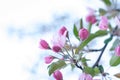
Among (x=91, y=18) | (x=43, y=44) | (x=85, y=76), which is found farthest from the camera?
(x=91, y=18)

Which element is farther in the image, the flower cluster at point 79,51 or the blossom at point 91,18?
the blossom at point 91,18

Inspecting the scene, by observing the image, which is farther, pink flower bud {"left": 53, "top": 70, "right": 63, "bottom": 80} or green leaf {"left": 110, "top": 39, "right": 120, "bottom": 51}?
green leaf {"left": 110, "top": 39, "right": 120, "bottom": 51}

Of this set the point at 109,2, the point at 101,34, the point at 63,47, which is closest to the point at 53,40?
the point at 63,47

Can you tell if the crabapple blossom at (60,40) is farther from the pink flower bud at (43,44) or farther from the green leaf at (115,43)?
the green leaf at (115,43)

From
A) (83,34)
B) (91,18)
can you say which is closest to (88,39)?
(83,34)

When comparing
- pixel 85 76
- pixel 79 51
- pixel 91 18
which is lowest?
pixel 85 76

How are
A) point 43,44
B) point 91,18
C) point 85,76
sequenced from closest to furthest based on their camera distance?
point 85,76 < point 43,44 < point 91,18

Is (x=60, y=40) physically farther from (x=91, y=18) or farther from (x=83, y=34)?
(x=91, y=18)

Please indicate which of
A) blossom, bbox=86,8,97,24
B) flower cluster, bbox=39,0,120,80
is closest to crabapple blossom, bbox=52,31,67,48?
flower cluster, bbox=39,0,120,80

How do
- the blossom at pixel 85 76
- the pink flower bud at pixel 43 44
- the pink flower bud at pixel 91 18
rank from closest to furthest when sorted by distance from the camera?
the blossom at pixel 85 76 < the pink flower bud at pixel 43 44 < the pink flower bud at pixel 91 18

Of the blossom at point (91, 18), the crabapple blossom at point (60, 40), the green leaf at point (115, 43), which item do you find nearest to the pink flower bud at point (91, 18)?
the blossom at point (91, 18)

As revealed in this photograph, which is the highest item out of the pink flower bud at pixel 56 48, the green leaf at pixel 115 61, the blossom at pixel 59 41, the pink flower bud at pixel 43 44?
the pink flower bud at pixel 43 44

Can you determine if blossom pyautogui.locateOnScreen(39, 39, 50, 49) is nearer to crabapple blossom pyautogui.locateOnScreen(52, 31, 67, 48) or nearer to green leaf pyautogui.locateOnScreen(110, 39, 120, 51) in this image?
crabapple blossom pyautogui.locateOnScreen(52, 31, 67, 48)

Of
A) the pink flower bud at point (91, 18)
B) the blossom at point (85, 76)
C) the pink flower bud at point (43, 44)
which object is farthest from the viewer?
the pink flower bud at point (91, 18)
